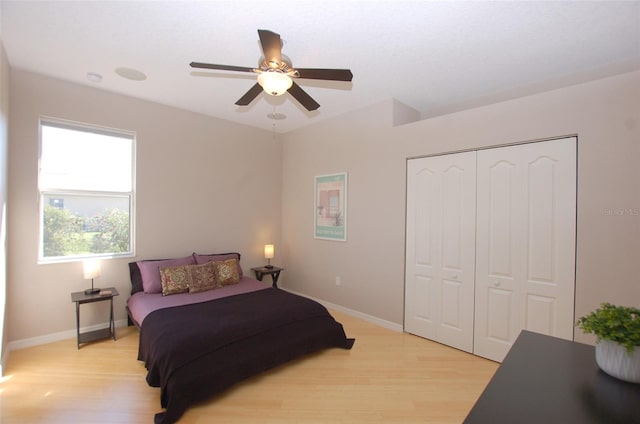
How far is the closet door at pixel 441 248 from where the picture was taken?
121 inches

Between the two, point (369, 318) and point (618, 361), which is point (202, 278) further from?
point (618, 361)

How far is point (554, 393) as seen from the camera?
1064 millimetres

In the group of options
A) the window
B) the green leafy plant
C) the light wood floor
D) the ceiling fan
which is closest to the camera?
the green leafy plant

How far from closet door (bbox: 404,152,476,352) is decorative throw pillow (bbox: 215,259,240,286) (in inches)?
86.1

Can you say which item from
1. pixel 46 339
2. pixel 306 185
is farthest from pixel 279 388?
pixel 306 185

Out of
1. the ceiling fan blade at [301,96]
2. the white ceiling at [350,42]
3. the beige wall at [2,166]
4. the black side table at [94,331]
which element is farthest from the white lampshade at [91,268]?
the ceiling fan blade at [301,96]

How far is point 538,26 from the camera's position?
7.18 feet

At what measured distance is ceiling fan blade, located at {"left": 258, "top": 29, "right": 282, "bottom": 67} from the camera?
174cm

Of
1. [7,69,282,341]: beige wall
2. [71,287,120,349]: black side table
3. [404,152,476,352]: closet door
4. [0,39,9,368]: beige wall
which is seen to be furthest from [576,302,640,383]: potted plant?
[7,69,282,341]: beige wall

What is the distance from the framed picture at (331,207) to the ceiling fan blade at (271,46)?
95.2 inches

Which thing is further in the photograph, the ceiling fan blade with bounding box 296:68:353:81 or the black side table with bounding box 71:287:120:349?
the black side table with bounding box 71:287:120:349

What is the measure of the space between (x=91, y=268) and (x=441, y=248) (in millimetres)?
3785

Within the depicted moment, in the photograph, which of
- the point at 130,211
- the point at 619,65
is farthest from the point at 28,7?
the point at 619,65

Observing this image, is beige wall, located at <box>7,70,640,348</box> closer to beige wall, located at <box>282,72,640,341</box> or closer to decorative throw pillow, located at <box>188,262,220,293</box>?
beige wall, located at <box>282,72,640,341</box>
